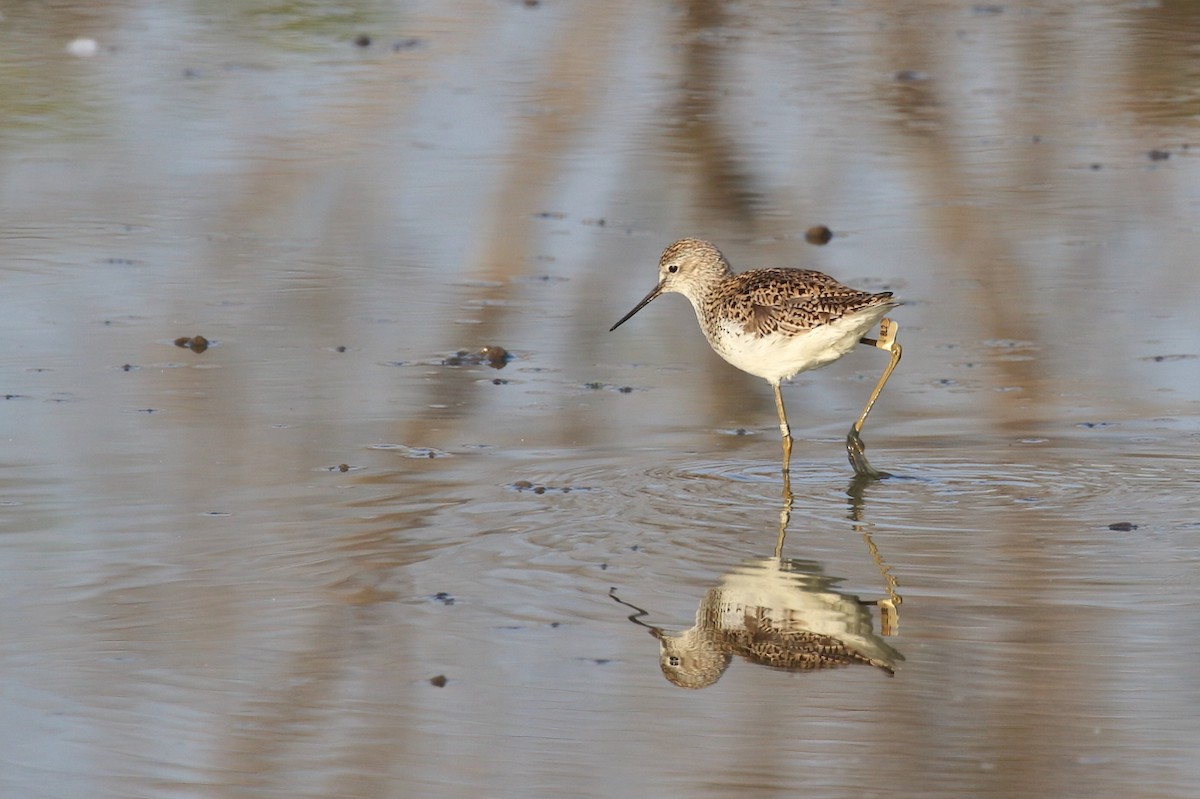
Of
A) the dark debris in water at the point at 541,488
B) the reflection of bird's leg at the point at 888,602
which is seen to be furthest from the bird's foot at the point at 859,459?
the dark debris in water at the point at 541,488

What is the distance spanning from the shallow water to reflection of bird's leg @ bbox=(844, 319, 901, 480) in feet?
0.29

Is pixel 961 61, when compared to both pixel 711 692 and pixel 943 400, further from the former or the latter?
pixel 711 692

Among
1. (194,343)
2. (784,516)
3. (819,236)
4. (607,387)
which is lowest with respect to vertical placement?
(819,236)

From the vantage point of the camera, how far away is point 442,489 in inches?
255

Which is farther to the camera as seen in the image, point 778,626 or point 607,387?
point 607,387

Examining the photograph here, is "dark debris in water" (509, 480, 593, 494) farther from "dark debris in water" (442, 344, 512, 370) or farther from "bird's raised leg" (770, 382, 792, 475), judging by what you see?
"dark debris in water" (442, 344, 512, 370)

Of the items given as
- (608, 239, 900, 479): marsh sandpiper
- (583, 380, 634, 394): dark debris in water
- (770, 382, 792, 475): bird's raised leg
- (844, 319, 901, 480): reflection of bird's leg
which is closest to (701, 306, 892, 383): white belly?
(608, 239, 900, 479): marsh sandpiper

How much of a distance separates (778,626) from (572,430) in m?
2.08

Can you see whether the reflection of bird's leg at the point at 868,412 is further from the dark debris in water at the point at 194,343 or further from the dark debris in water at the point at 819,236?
the dark debris in water at the point at 194,343

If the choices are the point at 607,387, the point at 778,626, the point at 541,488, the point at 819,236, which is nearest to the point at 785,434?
the point at 541,488

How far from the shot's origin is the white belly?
6.90 meters

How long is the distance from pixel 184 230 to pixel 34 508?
386cm

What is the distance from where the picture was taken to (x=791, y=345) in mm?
7020

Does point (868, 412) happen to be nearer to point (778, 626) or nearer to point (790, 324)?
point (790, 324)
